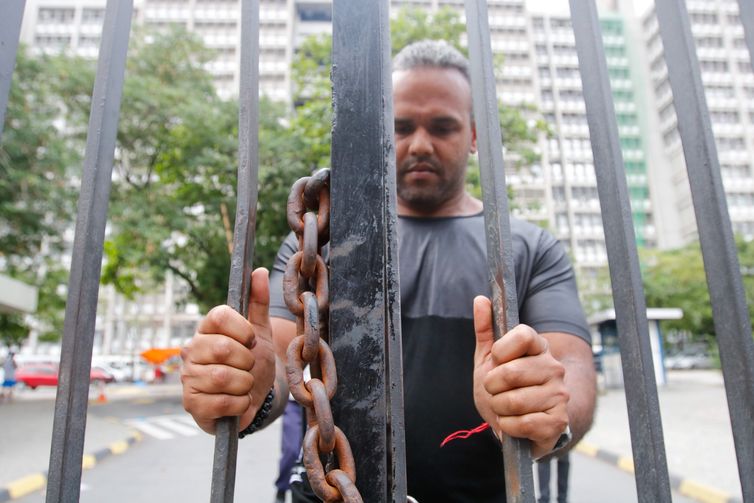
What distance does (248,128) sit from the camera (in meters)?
1.13

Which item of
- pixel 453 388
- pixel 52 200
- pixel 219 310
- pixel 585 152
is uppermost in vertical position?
pixel 585 152

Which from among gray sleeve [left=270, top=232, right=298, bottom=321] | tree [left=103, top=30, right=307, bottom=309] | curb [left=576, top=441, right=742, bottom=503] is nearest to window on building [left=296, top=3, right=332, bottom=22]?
tree [left=103, top=30, right=307, bottom=309]

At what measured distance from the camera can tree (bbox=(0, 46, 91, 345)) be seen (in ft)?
42.9

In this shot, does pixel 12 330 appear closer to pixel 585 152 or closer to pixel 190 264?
pixel 190 264

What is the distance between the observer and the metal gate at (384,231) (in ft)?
3.16

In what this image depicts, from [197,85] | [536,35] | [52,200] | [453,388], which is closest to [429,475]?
[453,388]

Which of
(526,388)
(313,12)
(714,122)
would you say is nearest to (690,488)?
(526,388)

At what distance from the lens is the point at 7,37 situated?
3.75 ft

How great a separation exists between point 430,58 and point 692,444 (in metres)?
8.54

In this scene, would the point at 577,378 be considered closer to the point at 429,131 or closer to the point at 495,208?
the point at 495,208

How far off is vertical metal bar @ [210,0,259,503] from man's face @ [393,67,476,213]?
867 millimetres

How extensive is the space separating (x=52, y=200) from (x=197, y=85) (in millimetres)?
5524

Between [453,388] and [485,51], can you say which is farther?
[453,388]

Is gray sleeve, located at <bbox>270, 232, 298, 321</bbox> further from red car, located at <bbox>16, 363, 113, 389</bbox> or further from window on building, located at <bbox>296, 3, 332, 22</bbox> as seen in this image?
window on building, located at <bbox>296, 3, 332, 22</bbox>
